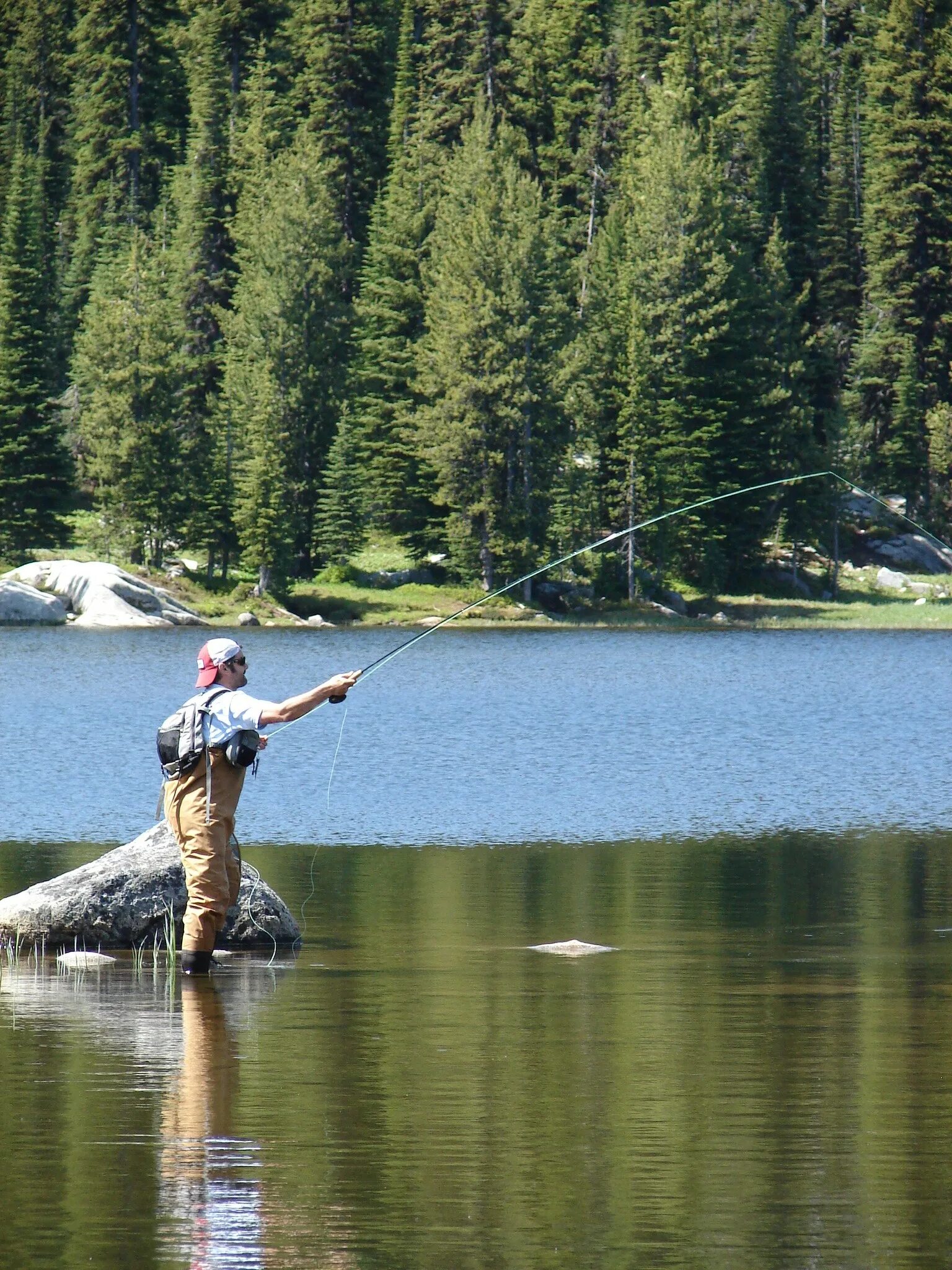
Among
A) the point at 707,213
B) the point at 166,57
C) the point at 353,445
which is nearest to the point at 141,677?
the point at 353,445

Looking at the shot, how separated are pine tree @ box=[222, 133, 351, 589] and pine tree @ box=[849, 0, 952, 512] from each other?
77.1ft

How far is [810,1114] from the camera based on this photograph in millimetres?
7180

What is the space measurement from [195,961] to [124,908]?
3.51 feet

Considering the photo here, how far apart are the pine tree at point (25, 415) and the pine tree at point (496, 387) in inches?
525

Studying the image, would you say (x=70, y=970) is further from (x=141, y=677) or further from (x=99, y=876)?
(x=141, y=677)

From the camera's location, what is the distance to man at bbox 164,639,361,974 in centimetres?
952

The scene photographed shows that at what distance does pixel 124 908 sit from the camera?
432 inches

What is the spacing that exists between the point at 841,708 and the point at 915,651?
17640 millimetres

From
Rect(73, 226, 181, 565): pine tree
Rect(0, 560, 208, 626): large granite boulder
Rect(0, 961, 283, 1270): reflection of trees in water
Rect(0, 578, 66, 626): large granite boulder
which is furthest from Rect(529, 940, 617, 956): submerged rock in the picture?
Rect(73, 226, 181, 565): pine tree

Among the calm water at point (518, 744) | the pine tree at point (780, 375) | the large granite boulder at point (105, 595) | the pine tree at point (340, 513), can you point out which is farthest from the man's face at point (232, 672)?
the pine tree at point (780, 375)

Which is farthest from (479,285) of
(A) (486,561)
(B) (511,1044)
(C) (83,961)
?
(B) (511,1044)

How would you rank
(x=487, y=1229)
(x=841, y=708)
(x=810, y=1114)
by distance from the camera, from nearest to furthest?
(x=487, y=1229) < (x=810, y=1114) < (x=841, y=708)

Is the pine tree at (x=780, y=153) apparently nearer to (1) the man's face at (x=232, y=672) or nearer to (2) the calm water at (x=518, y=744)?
(2) the calm water at (x=518, y=744)

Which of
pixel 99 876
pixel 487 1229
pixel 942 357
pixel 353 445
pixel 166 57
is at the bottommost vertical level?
pixel 487 1229
